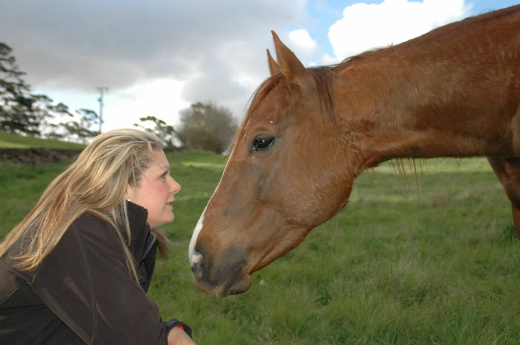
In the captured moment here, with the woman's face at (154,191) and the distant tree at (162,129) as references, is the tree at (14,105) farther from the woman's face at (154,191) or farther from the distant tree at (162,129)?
the woman's face at (154,191)

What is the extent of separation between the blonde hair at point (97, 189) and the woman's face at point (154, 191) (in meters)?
0.03

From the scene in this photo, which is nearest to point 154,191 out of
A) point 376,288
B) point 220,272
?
point 220,272

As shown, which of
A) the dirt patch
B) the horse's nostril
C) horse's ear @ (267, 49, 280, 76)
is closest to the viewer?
the horse's nostril

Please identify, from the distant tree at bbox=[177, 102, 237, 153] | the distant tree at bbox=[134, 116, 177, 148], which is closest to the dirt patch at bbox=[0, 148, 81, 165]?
the distant tree at bbox=[134, 116, 177, 148]

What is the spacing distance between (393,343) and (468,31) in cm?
203

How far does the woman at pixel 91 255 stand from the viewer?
1.44 meters

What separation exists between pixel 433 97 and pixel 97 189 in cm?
165

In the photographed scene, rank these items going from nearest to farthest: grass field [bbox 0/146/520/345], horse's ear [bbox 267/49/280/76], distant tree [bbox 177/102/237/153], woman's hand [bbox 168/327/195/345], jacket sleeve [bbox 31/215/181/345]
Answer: jacket sleeve [bbox 31/215/181/345], woman's hand [bbox 168/327/195/345], horse's ear [bbox 267/49/280/76], grass field [bbox 0/146/520/345], distant tree [bbox 177/102/237/153]

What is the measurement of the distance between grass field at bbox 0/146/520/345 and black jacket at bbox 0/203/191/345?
3.57 ft

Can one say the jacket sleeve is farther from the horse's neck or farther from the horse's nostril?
the horse's neck

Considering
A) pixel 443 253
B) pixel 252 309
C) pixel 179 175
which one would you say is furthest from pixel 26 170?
pixel 443 253

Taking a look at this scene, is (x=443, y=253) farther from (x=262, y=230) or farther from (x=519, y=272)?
(x=262, y=230)

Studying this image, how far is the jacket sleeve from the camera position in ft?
4.70

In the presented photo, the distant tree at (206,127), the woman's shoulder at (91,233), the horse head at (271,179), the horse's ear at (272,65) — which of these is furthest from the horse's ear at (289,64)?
the distant tree at (206,127)
